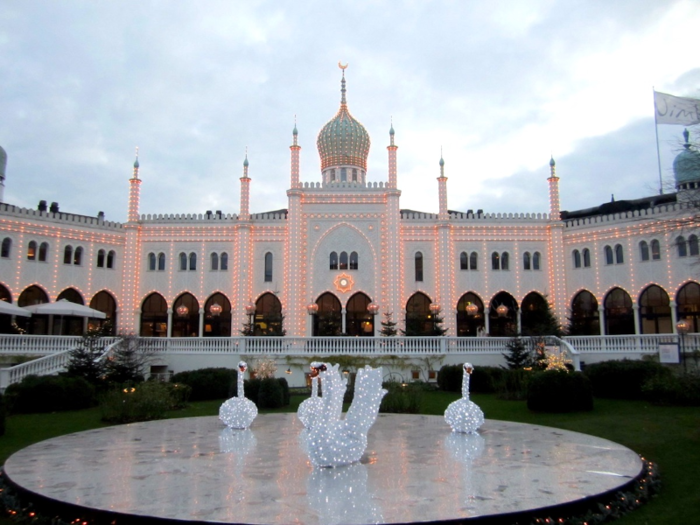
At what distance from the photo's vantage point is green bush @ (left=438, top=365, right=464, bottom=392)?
2327 cm

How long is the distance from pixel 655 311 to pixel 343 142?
2197 centimetres

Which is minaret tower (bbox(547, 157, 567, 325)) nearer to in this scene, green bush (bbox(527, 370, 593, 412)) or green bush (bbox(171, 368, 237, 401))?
green bush (bbox(527, 370, 593, 412))

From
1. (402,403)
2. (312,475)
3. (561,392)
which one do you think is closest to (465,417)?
(312,475)

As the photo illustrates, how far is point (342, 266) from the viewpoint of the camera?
3744 centimetres

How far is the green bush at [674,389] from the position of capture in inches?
654

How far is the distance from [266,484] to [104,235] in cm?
3372

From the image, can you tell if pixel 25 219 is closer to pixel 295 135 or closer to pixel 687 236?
pixel 295 135

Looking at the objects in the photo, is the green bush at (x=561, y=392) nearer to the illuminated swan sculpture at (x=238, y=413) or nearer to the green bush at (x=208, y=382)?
the illuminated swan sculpture at (x=238, y=413)

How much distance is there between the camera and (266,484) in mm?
8016

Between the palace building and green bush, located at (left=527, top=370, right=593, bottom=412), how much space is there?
18.3 meters

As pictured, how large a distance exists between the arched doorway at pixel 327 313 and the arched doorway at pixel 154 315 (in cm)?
976

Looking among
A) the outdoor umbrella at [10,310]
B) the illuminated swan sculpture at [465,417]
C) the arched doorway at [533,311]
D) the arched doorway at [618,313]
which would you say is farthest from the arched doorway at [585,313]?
the outdoor umbrella at [10,310]

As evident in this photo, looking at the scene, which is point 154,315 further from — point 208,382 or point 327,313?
point 208,382

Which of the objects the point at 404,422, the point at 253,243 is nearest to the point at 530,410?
the point at 404,422
